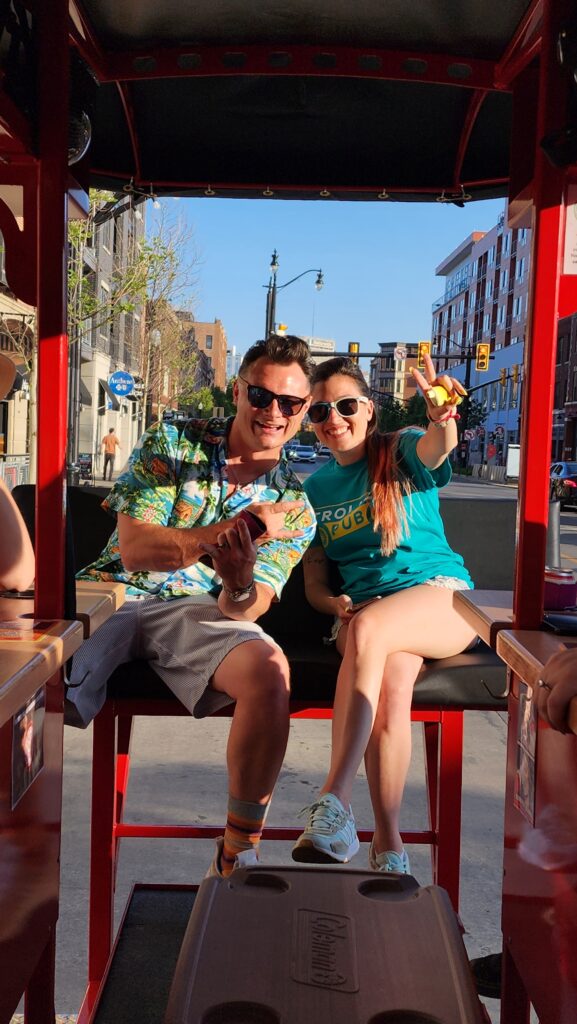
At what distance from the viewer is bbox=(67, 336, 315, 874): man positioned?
2.37 m

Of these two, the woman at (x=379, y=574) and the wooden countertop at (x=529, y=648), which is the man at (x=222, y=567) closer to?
the woman at (x=379, y=574)

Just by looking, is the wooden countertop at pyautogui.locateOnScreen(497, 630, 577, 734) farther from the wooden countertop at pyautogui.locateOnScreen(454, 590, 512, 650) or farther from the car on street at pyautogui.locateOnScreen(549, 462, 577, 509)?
the car on street at pyautogui.locateOnScreen(549, 462, 577, 509)

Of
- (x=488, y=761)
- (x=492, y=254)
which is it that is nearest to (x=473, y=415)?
(x=492, y=254)

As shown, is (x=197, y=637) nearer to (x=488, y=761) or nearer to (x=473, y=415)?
(x=488, y=761)

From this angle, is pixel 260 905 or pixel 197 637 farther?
pixel 197 637

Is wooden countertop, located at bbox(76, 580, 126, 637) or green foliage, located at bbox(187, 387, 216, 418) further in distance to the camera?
green foliage, located at bbox(187, 387, 216, 418)

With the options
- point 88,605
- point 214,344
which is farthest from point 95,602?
point 214,344

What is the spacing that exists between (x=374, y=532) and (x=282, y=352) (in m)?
0.72

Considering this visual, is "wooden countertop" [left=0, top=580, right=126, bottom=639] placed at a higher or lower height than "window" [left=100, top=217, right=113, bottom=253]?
lower

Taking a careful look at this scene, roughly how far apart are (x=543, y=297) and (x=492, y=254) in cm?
7102

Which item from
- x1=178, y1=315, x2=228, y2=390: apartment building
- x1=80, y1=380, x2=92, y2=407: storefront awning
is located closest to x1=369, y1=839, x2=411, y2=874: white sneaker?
x1=80, y1=380, x2=92, y2=407: storefront awning

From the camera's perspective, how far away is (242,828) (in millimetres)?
2324

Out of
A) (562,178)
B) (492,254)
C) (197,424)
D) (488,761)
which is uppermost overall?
(492,254)

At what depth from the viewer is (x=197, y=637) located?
2.55m
